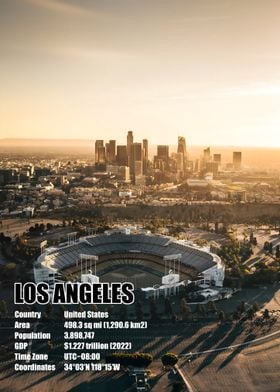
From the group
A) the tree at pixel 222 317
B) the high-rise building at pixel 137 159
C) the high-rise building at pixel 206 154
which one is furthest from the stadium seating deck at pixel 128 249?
the high-rise building at pixel 206 154

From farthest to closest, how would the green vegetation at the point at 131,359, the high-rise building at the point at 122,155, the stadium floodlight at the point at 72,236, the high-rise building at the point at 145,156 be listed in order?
1. the high-rise building at the point at 122,155
2. the high-rise building at the point at 145,156
3. the stadium floodlight at the point at 72,236
4. the green vegetation at the point at 131,359

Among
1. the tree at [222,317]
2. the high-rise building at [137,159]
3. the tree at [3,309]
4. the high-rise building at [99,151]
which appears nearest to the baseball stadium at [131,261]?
the tree at [3,309]

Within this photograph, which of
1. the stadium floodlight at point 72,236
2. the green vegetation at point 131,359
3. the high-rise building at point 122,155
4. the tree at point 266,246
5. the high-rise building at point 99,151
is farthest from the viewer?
the high-rise building at point 99,151

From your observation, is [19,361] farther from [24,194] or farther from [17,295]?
[24,194]

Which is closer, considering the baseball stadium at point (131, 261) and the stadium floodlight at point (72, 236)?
the baseball stadium at point (131, 261)

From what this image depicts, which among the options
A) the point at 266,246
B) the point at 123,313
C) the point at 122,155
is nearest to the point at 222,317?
the point at 123,313

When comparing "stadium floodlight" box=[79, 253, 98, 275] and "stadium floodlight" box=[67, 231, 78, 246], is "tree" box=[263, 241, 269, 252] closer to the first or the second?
"stadium floodlight" box=[79, 253, 98, 275]

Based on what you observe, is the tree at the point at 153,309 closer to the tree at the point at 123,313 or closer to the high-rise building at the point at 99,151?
the tree at the point at 123,313

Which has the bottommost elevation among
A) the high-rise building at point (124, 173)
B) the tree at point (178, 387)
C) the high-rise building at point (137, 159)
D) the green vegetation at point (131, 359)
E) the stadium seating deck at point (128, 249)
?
the tree at point (178, 387)

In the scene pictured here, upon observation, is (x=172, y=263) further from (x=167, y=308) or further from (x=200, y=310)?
(x=200, y=310)

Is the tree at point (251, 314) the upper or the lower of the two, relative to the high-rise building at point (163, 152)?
lower
